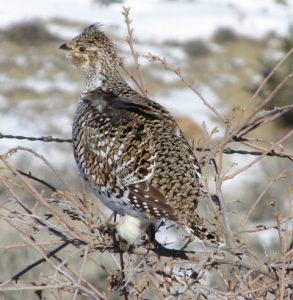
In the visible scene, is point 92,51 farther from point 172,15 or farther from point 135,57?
point 172,15

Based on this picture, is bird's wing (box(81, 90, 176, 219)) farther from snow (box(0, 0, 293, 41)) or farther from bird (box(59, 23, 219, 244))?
snow (box(0, 0, 293, 41))

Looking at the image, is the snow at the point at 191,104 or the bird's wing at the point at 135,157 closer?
the bird's wing at the point at 135,157

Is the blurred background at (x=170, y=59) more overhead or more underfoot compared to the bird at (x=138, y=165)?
more overhead

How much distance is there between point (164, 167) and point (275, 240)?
7.35 m

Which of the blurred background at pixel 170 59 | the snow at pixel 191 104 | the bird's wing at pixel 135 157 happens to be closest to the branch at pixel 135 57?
the bird's wing at pixel 135 157

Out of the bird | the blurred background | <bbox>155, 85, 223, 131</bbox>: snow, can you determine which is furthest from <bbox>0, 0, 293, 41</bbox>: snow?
the bird

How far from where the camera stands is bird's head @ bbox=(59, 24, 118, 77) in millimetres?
5605

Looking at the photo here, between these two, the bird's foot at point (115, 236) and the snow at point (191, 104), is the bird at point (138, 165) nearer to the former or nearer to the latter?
the bird's foot at point (115, 236)

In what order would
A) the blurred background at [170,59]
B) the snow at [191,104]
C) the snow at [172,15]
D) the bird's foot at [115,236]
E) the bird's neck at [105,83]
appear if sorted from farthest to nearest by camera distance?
1. the snow at [172,15]
2. the snow at [191,104]
3. the blurred background at [170,59]
4. the bird's neck at [105,83]
5. the bird's foot at [115,236]

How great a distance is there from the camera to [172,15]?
3469cm

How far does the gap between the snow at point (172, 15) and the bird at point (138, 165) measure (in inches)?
985

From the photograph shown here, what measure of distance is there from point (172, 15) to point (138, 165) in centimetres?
3066

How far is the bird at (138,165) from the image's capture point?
433 centimetres

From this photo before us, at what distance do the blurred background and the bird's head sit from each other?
8.01 metres
